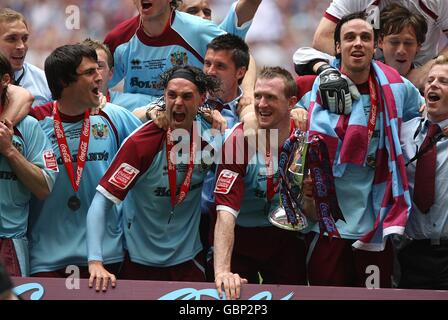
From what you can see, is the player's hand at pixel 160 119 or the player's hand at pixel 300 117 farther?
the player's hand at pixel 300 117

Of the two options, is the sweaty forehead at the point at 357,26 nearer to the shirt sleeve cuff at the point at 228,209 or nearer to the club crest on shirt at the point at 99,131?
the shirt sleeve cuff at the point at 228,209

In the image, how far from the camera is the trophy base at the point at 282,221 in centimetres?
640

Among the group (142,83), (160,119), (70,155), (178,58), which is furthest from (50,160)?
(178,58)

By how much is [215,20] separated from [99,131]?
4.23m

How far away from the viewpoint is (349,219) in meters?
6.46

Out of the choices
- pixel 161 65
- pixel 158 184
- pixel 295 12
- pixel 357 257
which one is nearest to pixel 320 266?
pixel 357 257

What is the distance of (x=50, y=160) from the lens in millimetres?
6367

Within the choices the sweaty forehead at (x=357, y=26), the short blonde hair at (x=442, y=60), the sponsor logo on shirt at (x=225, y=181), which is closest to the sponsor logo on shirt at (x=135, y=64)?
the sponsor logo on shirt at (x=225, y=181)

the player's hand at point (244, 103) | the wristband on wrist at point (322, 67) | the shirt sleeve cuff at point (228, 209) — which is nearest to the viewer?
the shirt sleeve cuff at point (228, 209)

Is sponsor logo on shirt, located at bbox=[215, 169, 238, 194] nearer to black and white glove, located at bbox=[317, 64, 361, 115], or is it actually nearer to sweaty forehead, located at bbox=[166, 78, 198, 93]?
sweaty forehead, located at bbox=[166, 78, 198, 93]

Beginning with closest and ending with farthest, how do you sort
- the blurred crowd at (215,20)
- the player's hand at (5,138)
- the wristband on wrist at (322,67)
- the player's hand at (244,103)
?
the player's hand at (5,138), the wristband on wrist at (322,67), the player's hand at (244,103), the blurred crowd at (215,20)

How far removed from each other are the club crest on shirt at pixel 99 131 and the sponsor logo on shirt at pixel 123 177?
0.33 m

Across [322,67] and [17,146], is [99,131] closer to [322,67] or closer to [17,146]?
[17,146]

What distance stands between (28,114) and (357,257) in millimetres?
2012
